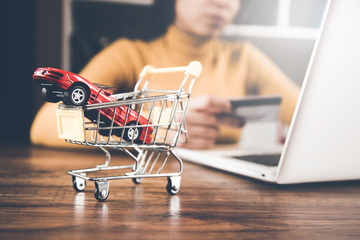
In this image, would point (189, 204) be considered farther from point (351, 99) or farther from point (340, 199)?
point (351, 99)

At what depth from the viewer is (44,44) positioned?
278 cm

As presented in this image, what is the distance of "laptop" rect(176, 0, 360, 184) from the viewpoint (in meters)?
1.10

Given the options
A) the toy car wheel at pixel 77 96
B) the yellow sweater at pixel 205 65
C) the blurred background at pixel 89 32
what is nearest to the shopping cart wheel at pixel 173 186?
Answer: the toy car wheel at pixel 77 96

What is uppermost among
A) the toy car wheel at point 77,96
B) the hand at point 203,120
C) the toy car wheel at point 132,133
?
the toy car wheel at point 77,96

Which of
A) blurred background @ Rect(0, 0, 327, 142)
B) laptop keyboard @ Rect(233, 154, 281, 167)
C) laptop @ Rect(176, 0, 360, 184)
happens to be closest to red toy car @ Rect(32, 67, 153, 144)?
laptop @ Rect(176, 0, 360, 184)

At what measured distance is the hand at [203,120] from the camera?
224 centimetres

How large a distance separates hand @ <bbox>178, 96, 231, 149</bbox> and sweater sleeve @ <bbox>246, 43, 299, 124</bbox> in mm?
374

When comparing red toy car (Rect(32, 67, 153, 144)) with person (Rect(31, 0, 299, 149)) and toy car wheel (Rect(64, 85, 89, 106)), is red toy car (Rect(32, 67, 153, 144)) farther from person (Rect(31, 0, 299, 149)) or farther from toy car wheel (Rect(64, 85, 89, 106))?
person (Rect(31, 0, 299, 149))

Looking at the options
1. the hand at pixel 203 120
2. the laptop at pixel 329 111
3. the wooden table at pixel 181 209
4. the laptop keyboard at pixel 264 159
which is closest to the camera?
the wooden table at pixel 181 209

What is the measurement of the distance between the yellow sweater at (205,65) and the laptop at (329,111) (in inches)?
56.2

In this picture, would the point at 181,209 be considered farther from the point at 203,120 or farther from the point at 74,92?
the point at 203,120

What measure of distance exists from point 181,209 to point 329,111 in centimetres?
57

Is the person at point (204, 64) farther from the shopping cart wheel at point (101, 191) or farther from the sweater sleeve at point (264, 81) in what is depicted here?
the shopping cart wheel at point (101, 191)

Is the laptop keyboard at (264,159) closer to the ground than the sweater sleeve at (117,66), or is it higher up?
closer to the ground
